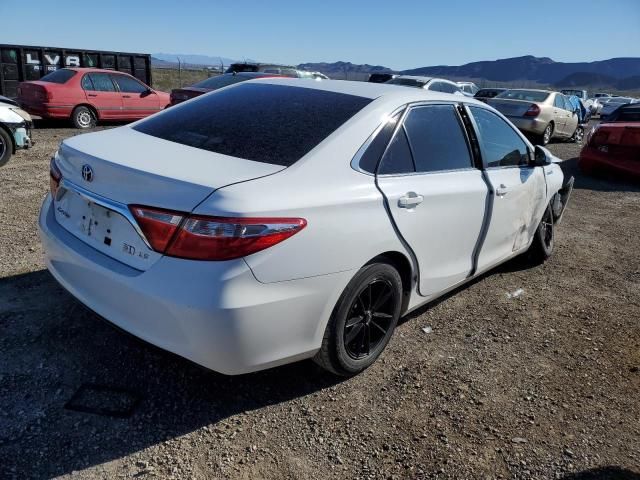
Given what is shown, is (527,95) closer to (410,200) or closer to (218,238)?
(410,200)

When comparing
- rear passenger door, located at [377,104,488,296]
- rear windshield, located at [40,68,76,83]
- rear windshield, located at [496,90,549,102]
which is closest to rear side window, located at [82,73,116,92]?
rear windshield, located at [40,68,76,83]

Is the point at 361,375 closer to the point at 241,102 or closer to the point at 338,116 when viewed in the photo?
the point at 338,116

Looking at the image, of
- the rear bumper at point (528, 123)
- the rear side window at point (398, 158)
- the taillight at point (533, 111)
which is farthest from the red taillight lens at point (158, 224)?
the taillight at point (533, 111)

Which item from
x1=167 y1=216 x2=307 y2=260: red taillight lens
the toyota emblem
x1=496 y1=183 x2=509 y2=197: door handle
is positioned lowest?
x1=496 y1=183 x2=509 y2=197: door handle

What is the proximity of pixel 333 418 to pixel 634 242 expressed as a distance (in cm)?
525

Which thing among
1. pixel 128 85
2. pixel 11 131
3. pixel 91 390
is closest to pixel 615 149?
pixel 91 390

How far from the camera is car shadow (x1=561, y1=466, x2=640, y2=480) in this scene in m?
2.41

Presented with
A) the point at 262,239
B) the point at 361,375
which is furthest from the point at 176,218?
the point at 361,375

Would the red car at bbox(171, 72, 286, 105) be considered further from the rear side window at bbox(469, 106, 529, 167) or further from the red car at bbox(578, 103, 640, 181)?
the rear side window at bbox(469, 106, 529, 167)

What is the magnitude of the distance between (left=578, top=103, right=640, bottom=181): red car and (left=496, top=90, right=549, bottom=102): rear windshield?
164 inches

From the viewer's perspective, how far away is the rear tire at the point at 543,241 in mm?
4871

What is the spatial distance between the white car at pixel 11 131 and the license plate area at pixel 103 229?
5.66 meters

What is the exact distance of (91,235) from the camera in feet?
8.34

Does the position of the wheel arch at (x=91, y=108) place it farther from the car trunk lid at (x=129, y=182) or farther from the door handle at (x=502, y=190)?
the door handle at (x=502, y=190)
